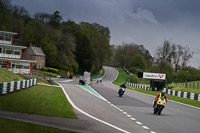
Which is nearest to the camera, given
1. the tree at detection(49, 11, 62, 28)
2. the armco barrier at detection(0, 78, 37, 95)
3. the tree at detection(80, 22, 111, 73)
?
the armco barrier at detection(0, 78, 37, 95)

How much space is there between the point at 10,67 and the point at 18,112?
56.3m

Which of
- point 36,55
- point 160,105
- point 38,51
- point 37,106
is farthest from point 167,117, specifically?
point 38,51

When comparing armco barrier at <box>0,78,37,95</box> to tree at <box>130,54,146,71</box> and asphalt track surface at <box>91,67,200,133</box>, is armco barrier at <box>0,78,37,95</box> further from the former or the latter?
tree at <box>130,54,146,71</box>

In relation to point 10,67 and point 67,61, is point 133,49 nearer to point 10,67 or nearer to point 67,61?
point 67,61

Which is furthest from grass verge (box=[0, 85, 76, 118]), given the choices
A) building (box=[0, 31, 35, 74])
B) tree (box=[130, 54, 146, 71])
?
tree (box=[130, 54, 146, 71])

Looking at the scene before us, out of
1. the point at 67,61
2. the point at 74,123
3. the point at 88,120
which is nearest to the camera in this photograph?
the point at 74,123

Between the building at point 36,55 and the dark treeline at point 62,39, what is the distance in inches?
103

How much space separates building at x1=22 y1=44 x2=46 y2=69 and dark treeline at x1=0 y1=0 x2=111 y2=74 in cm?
262

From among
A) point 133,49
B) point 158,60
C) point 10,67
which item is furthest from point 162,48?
point 133,49

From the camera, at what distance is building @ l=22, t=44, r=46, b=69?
9834cm

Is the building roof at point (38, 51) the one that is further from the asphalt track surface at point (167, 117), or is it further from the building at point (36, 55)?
the asphalt track surface at point (167, 117)

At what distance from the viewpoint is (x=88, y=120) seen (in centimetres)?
1354

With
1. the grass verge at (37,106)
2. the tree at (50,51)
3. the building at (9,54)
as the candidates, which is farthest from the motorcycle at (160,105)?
the tree at (50,51)

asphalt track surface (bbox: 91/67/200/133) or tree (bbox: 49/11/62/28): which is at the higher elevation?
tree (bbox: 49/11/62/28)
